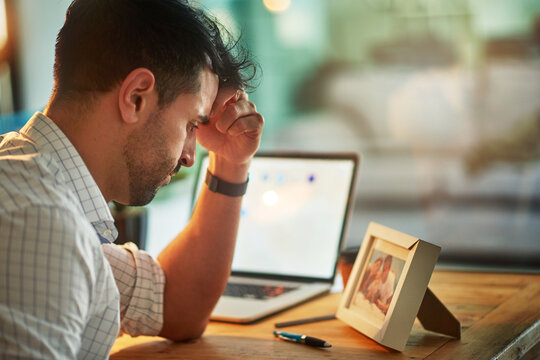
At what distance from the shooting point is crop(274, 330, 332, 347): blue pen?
1102 mm

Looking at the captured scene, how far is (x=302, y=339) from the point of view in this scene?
44.2 inches

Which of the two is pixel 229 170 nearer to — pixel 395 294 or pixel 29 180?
pixel 395 294

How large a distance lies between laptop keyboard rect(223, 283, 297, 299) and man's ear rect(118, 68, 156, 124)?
2.01 ft

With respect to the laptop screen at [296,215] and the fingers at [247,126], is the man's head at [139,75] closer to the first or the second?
the fingers at [247,126]

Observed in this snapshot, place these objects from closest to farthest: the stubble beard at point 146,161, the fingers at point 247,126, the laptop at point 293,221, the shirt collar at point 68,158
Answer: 1. the shirt collar at point 68,158
2. the stubble beard at point 146,161
3. the fingers at point 247,126
4. the laptop at point 293,221

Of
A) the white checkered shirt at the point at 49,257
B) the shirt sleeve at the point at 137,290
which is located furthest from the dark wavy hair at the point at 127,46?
the shirt sleeve at the point at 137,290

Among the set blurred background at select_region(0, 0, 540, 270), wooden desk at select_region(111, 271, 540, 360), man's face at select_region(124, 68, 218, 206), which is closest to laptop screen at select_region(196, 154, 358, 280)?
wooden desk at select_region(111, 271, 540, 360)

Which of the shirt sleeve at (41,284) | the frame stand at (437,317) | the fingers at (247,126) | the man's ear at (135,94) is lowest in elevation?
the frame stand at (437,317)

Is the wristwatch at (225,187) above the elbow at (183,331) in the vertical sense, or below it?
above

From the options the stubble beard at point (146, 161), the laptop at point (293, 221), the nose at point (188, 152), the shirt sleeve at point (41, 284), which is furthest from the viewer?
the laptop at point (293, 221)

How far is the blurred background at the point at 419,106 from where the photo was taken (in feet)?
11.2

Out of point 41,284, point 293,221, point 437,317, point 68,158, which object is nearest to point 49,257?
point 41,284

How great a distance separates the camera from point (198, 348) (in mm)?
1151

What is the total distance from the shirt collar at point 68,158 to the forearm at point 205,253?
1.17 feet
